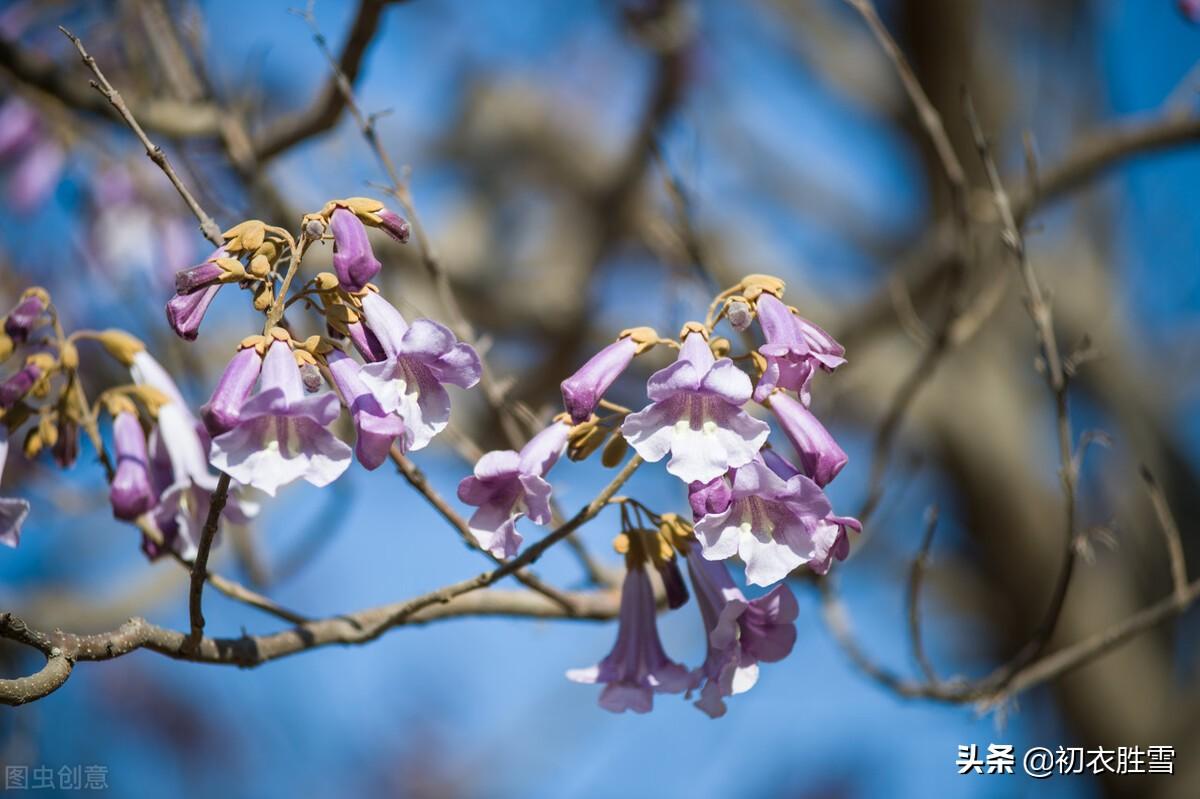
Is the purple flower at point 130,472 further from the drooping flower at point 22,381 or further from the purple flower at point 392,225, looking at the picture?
the purple flower at point 392,225

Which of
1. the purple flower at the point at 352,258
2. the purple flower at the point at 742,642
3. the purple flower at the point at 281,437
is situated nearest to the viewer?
the purple flower at the point at 281,437

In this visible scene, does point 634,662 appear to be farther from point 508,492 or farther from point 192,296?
point 192,296

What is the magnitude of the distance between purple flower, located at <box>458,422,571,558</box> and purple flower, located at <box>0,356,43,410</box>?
862 mm

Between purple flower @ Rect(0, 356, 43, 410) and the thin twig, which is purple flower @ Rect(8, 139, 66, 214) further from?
the thin twig

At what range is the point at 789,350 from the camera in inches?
55.9

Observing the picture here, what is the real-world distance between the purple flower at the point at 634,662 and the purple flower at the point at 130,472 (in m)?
0.78

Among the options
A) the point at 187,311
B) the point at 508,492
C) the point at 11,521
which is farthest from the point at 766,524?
the point at 11,521

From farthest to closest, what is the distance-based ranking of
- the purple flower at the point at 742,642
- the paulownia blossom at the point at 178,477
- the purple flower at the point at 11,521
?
1. the paulownia blossom at the point at 178,477
2. the purple flower at the point at 11,521
3. the purple flower at the point at 742,642

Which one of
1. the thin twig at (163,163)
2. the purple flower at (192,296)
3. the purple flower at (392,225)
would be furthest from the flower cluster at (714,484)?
the thin twig at (163,163)

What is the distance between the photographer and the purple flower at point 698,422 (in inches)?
53.7

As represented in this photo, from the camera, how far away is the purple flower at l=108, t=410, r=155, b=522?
1688 millimetres

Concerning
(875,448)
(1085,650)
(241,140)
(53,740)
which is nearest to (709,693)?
(1085,650)

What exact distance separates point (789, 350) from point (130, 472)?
1124mm

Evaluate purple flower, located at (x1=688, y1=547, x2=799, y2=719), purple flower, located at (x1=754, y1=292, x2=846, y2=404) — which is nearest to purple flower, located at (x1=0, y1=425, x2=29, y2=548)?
purple flower, located at (x1=688, y1=547, x2=799, y2=719)
